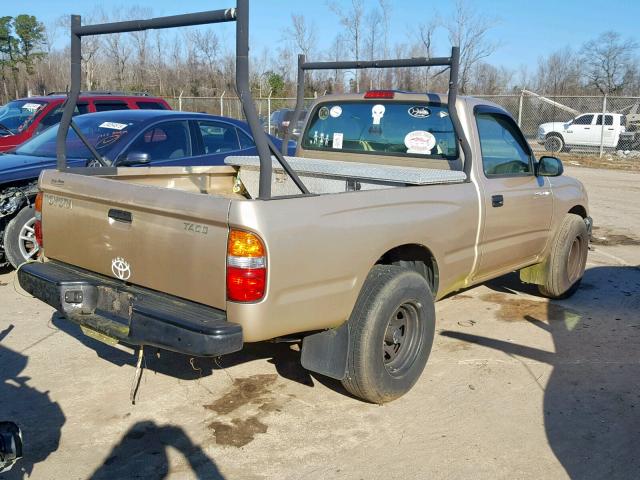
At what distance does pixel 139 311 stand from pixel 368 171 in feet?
6.47

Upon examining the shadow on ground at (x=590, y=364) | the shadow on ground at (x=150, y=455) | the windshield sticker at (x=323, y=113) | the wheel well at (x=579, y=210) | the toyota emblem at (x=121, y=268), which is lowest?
the shadow on ground at (x=150, y=455)

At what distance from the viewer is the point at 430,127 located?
528cm

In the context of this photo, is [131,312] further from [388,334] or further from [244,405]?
[388,334]

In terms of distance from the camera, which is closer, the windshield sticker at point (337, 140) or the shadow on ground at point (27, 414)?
the shadow on ground at point (27, 414)

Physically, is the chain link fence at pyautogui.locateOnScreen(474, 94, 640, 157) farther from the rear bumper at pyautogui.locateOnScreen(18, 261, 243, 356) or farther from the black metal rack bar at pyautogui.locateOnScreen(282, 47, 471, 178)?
the rear bumper at pyautogui.locateOnScreen(18, 261, 243, 356)

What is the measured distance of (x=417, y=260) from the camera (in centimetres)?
448

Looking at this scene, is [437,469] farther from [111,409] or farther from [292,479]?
[111,409]

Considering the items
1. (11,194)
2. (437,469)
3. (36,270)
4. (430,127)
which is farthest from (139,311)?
(11,194)

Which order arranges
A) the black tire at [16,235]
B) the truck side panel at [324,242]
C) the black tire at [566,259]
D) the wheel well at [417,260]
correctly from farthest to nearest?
the black tire at [16,235]
the black tire at [566,259]
the wheel well at [417,260]
the truck side panel at [324,242]

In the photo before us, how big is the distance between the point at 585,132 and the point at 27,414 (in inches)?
1038

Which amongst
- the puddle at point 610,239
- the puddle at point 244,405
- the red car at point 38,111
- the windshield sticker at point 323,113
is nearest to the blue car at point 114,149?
the windshield sticker at point 323,113

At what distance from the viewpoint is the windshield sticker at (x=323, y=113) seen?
601 cm

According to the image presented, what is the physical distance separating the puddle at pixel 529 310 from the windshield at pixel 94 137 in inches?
174

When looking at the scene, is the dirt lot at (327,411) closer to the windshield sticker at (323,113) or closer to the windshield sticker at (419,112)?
the windshield sticker at (419,112)
